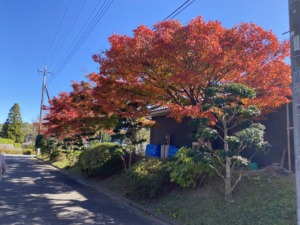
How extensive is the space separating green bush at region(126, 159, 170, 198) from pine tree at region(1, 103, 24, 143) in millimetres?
53977

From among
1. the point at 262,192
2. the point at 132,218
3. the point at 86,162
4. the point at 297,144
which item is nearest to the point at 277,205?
the point at 262,192

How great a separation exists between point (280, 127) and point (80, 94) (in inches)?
379

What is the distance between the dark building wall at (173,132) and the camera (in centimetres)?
1266

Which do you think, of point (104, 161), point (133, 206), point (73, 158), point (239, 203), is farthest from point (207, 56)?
point (73, 158)

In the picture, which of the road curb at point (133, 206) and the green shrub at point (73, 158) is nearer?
the road curb at point (133, 206)

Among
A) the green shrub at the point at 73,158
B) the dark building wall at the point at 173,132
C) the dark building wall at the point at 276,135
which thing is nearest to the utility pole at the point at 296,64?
the dark building wall at the point at 276,135

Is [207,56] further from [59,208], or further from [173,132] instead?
[173,132]

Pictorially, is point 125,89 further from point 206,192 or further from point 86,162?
point 86,162

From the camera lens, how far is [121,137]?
10.5 m

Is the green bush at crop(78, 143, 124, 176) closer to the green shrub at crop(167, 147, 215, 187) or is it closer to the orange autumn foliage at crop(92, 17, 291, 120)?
the green shrub at crop(167, 147, 215, 187)

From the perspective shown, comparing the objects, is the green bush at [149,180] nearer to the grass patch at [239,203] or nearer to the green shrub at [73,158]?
the grass patch at [239,203]

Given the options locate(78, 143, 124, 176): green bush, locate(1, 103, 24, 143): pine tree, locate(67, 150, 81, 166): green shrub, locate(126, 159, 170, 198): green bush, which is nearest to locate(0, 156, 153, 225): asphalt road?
locate(126, 159, 170, 198): green bush

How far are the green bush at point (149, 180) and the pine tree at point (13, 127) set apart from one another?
177 feet

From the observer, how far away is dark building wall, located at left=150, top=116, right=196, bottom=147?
41.5 ft
